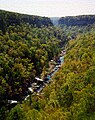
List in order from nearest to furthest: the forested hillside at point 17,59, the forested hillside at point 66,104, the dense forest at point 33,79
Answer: the forested hillside at point 66,104
the dense forest at point 33,79
the forested hillside at point 17,59

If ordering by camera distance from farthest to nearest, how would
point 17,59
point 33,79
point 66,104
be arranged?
point 17,59, point 33,79, point 66,104

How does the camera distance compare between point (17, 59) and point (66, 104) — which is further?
point (17, 59)

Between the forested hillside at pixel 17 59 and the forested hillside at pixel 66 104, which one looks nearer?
the forested hillside at pixel 66 104

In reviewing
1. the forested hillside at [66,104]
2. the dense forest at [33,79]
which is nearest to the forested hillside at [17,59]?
the dense forest at [33,79]

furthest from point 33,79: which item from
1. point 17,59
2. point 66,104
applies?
point 66,104

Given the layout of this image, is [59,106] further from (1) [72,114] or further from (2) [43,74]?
(2) [43,74]

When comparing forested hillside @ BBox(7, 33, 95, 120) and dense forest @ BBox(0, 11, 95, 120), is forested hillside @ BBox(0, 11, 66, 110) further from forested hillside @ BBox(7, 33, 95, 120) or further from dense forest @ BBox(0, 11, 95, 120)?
forested hillside @ BBox(7, 33, 95, 120)

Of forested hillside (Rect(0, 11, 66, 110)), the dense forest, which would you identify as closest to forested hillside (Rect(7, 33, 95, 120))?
the dense forest

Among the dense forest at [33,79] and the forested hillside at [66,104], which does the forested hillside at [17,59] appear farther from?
the forested hillside at [66,104]

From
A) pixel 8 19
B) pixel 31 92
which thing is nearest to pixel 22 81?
pixel 31 92

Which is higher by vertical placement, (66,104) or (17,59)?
(17,59)

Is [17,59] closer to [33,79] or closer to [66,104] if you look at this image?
[33,79]
